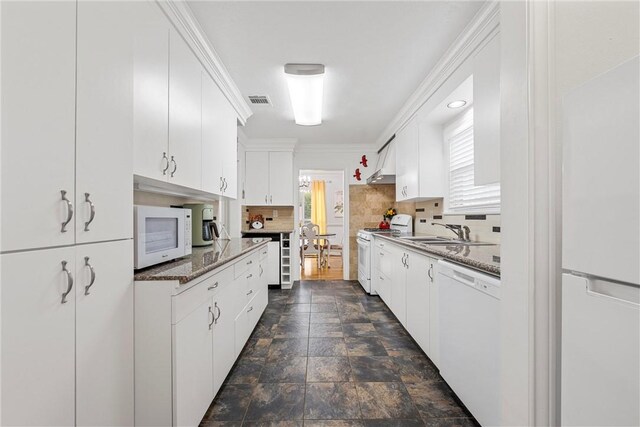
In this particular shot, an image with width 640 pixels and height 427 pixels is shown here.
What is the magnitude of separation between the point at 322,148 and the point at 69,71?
4.23 m

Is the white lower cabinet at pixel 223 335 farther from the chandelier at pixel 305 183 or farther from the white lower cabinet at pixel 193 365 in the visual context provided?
the chandelier at pixel 305 183

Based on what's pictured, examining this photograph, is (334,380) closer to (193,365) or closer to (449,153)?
(193,365)

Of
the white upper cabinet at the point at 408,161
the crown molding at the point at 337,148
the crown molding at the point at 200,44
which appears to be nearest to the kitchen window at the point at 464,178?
the white upper cabinet at the point at 408,161

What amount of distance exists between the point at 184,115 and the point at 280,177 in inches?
114

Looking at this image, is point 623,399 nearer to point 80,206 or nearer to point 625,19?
point 625,19

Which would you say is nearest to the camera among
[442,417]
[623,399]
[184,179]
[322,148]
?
[623,399]

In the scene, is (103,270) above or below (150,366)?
above

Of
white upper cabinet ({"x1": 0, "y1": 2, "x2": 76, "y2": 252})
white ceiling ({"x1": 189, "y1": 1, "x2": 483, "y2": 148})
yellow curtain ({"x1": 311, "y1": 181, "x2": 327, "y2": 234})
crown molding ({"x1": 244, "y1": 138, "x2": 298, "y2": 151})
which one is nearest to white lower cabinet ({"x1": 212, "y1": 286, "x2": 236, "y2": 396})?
white upper cabinet ({"x1": 0, "y1": 2, "x2": 76, "y2": 252})

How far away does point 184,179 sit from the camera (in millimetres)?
1815

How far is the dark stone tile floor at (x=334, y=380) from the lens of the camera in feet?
5.23

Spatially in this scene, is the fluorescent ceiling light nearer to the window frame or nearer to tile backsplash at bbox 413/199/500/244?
the window frame

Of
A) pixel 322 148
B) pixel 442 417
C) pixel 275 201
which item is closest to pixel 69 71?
pixel 442 417

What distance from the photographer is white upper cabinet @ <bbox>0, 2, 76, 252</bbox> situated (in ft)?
2.40

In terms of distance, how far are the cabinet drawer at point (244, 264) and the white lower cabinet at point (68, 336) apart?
91 centimetres
